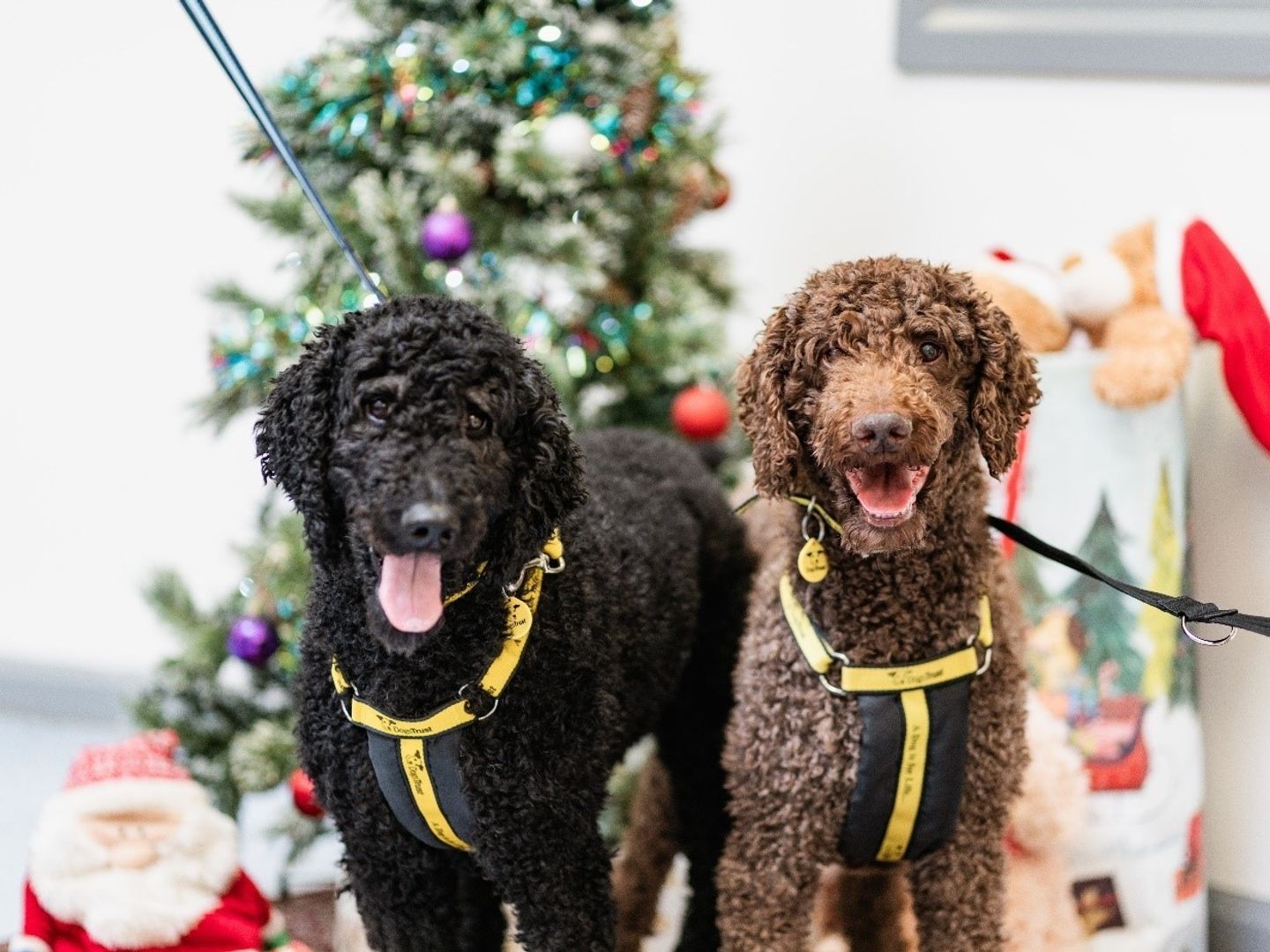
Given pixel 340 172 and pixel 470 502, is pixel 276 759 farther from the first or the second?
pixel 470 502

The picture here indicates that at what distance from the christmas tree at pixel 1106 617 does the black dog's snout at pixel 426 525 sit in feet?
4.04

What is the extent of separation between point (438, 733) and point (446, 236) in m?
0.98

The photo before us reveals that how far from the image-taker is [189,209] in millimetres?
3143

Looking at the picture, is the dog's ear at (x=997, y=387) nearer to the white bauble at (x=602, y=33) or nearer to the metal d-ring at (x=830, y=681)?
the metal d-ring at (x=830, y=681)

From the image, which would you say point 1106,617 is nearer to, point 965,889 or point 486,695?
point 965,889

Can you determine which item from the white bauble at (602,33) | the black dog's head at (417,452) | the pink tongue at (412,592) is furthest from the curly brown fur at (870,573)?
the white bauble at (602,33)

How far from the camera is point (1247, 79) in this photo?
206 cm

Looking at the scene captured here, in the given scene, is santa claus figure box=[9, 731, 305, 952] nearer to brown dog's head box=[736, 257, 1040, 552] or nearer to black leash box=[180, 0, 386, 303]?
black leash box=[180, 0, 386, 303]

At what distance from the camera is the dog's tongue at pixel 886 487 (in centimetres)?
129

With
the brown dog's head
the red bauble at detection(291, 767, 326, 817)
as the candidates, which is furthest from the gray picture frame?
the red bauble at detection(291, 767, 326, 817)

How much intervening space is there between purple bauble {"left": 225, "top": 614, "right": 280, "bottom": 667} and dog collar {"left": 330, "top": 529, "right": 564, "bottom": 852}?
0.86 meters

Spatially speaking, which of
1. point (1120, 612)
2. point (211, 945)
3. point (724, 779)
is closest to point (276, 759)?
point (211, 945)

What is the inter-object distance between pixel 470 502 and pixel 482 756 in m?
0.32

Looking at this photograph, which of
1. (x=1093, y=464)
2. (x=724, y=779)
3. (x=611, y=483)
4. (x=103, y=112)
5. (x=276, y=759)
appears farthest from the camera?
(x=103, y=112)
